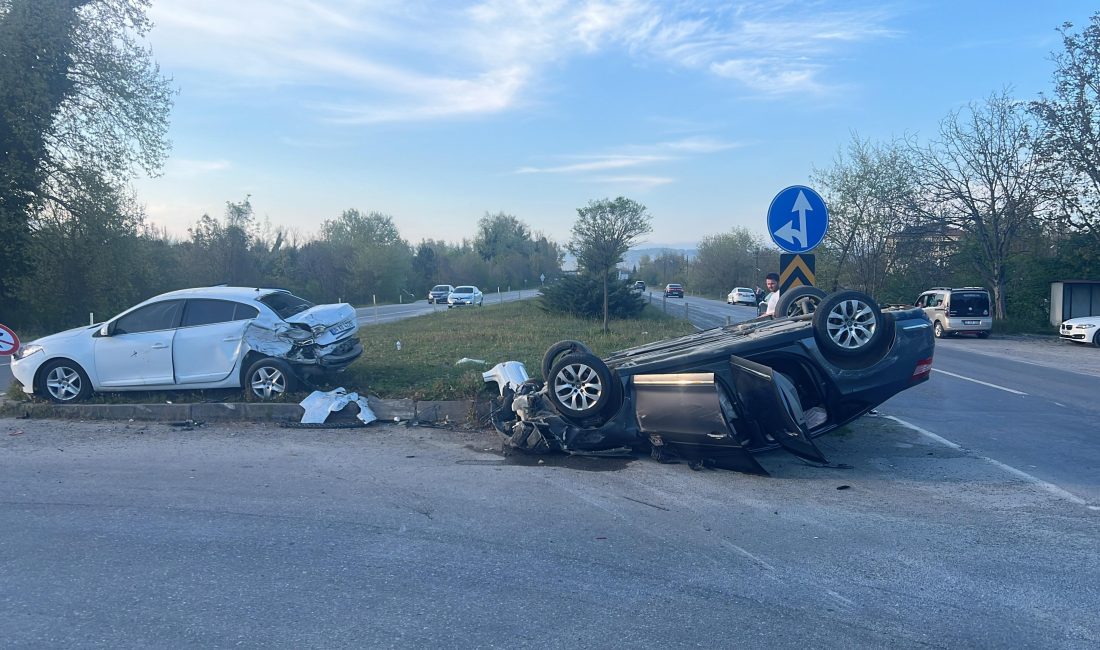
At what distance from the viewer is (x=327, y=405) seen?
380 inches

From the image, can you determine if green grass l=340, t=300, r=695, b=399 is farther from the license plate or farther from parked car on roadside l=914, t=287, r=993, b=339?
parked car on roadside l=914, t=287, r=993, b=339

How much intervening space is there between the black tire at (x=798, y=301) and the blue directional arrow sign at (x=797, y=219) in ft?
2.44

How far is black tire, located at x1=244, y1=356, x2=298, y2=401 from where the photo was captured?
10.0 metres

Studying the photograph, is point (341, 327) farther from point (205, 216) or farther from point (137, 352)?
point (205, 216)

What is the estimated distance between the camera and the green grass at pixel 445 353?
33.7 feet

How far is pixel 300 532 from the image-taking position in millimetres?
5566

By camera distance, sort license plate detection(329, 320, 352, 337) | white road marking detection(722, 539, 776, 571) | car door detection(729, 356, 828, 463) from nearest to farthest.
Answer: white road marking detection(722, 539, 776, 571) < car door detection(729, 356, 828, 463) < license plate detection(329, 320, 352, 337)

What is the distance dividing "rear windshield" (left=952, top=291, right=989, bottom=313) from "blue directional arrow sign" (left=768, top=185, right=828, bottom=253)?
21.4 metres

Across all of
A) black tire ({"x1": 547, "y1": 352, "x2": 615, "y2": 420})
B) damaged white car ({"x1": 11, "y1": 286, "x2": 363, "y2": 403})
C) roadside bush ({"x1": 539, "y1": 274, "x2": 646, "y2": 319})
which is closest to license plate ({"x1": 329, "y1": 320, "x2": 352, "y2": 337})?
damaged white car ({"x1": 11, "y1": 286, "x2": 363, "y2": 403})

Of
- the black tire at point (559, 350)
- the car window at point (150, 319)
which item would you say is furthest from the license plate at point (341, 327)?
the black tire at point (559, 350)

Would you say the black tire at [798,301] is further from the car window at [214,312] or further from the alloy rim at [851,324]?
the car window at [214,312]

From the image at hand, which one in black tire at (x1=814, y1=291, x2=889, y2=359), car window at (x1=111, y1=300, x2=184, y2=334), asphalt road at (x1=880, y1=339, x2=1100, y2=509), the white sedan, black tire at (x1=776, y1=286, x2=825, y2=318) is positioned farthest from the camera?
the white sedan

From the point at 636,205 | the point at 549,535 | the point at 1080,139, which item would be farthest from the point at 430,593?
the point at 636,205

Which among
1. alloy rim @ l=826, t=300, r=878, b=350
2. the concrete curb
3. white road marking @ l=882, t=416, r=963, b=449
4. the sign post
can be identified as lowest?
white road marking @ l=882, t=416, r=963, b=449
